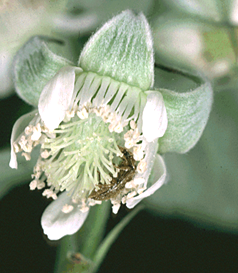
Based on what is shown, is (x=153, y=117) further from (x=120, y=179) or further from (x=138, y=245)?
(x=138, y=245)

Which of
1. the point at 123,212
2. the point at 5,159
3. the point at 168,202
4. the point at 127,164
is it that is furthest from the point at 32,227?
the point at 127,164

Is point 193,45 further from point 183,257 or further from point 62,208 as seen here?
point 183,257

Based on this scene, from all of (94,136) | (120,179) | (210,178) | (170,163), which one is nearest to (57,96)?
(94,136)

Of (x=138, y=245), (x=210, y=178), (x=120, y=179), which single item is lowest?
(x=138, y=245)

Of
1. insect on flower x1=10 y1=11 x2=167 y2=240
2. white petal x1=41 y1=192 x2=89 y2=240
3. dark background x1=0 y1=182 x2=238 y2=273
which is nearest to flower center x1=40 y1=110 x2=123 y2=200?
insect on flower x1=10 y1=11 x2=167 y2=240

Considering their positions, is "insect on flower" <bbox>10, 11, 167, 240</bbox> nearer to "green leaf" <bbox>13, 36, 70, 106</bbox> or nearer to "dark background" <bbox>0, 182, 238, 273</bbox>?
"green leaf" <bbox>13, 36, 70, 106</bbox>

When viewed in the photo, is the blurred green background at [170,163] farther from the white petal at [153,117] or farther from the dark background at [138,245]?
the white petal at [153,117]
